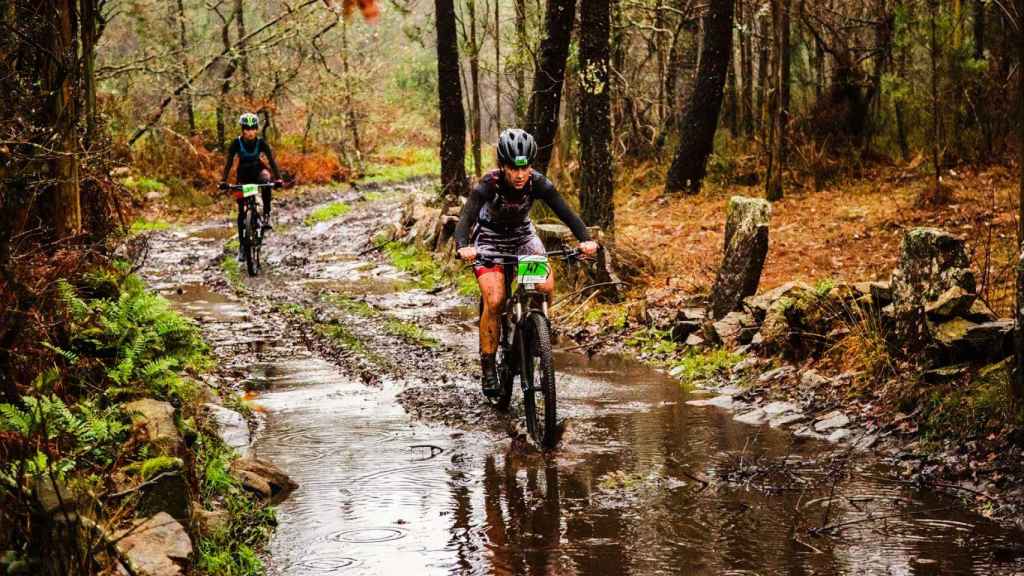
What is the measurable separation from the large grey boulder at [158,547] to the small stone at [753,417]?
4.42 metres

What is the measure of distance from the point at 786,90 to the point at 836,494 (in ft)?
41.8

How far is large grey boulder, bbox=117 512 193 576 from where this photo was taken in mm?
4320

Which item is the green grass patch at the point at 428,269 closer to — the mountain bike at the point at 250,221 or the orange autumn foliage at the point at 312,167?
the mountain bike at the point at 250,221

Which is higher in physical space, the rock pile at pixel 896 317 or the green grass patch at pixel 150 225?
the green grass patch at pixel 150 225

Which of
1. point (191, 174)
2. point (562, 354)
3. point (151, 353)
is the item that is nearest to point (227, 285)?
point (562, 354)

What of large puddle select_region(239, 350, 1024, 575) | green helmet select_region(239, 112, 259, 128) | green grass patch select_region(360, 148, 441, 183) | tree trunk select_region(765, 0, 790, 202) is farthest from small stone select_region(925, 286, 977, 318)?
green grass patch select_region(360, 148, 441, 183)

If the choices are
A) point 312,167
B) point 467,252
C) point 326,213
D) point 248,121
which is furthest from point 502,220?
point 312,167

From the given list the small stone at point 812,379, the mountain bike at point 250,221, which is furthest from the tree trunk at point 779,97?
the small stone at point 812,379

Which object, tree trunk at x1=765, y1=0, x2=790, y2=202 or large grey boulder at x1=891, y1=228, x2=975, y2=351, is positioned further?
tree trunk at x1=765, y1=0, x2=790, y2=202

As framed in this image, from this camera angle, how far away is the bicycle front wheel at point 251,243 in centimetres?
1611

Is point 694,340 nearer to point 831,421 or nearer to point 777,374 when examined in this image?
point 777,374

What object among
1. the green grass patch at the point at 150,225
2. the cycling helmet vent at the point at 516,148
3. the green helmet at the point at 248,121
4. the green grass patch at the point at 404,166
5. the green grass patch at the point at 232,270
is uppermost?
the green grass patch at the point at 404,166

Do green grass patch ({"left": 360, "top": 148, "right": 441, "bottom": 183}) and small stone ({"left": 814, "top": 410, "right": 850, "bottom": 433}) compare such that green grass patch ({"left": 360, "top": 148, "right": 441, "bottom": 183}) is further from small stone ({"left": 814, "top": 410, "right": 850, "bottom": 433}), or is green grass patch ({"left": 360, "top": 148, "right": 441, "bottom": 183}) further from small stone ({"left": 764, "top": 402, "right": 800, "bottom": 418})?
small stone ({"left": 814, "top": 410, "right": 850, "bottom": 433})

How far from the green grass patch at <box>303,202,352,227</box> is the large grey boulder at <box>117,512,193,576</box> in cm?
1992
